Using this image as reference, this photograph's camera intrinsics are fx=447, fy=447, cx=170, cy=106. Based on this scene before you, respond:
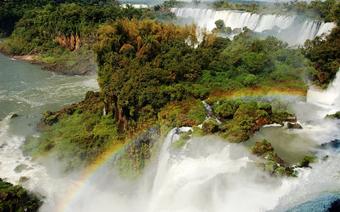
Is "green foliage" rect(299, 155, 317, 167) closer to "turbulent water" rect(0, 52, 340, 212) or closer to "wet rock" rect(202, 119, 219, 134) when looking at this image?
"turbulent water" rect(0, 52, 340, 212)

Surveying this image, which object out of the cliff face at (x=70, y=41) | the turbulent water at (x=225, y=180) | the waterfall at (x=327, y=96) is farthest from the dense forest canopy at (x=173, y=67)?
the cliff face at (x=70, y=41)

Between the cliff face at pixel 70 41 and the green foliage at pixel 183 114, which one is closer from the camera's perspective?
the green foliage at pixel 183 114

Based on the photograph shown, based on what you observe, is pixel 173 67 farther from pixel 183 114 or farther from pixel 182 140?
pixel 182 140

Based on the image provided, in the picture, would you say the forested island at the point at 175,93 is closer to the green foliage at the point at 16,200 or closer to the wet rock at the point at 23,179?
the green foliage at the point at 16,200

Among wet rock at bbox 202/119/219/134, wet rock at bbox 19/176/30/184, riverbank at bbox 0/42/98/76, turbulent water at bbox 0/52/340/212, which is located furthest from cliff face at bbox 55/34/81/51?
wet rock at bbox 202/119/219/134

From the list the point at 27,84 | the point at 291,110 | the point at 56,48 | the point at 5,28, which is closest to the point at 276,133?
the point at 291,110

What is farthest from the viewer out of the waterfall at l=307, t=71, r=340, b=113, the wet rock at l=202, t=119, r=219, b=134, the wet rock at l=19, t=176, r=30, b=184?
the waterfall at l=307, t=71, r=340, b=113
